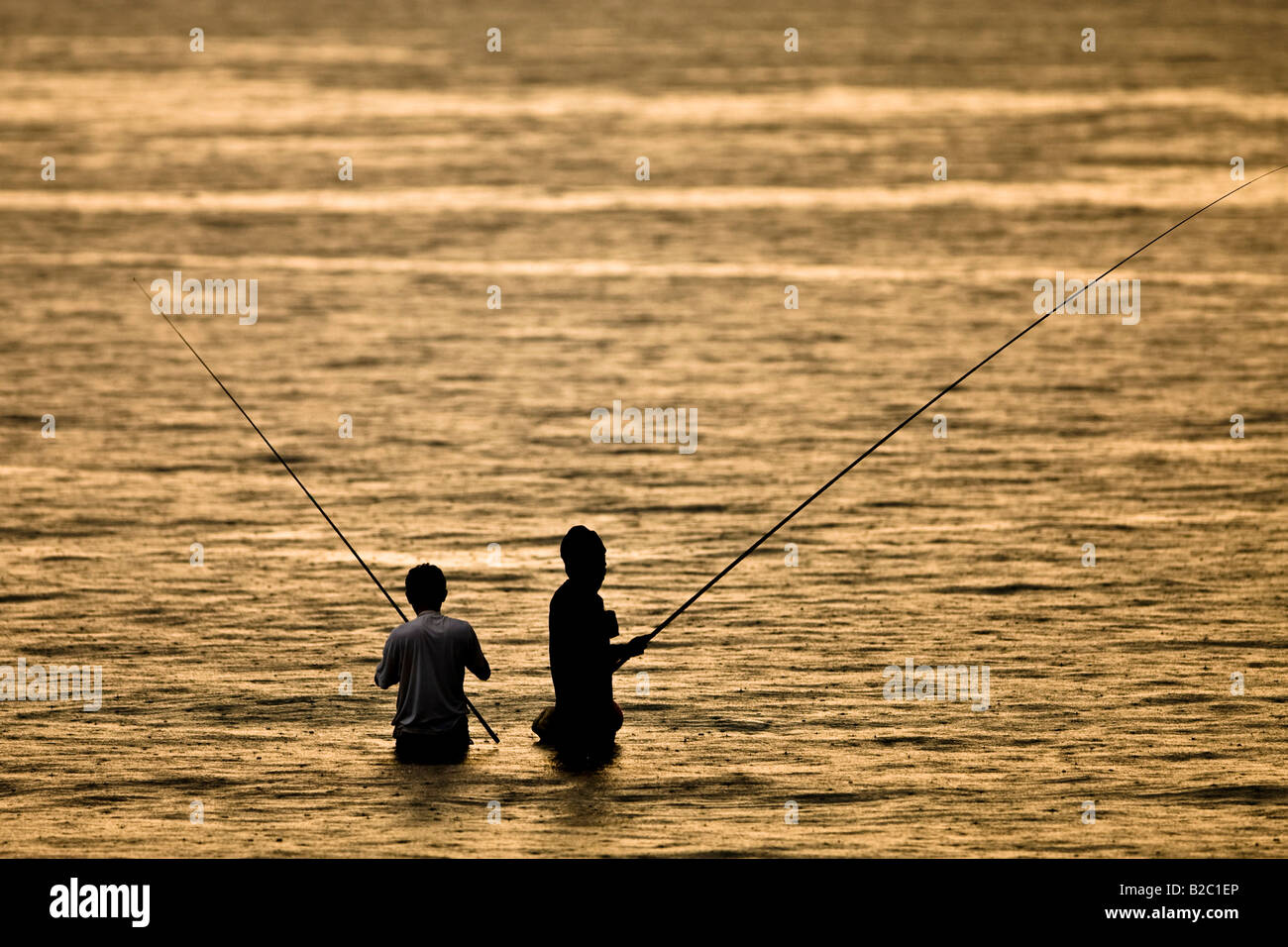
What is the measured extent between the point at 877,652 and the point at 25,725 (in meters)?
4.24

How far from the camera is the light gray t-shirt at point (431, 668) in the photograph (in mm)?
8461

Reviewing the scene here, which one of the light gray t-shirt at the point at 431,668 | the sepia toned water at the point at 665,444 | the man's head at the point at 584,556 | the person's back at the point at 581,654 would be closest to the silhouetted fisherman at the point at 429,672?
the light gray t-shirt at the point at 431,668

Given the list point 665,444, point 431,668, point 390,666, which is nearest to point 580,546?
point 431,668

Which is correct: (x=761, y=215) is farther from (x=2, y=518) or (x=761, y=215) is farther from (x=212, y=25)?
(x=212, y=25)

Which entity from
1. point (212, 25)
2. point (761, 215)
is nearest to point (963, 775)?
point (761, 215)

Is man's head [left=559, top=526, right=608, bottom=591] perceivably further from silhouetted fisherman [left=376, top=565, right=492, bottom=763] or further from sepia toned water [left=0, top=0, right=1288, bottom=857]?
sepia toned water [left=0, top=0, right=1288, bottom=857]

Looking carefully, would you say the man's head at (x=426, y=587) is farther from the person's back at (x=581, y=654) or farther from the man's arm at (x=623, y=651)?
the man's arm at (x=623, y=651)

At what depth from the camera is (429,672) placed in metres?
8.50

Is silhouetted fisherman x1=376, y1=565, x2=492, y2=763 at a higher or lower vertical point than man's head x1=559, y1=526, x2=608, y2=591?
lower

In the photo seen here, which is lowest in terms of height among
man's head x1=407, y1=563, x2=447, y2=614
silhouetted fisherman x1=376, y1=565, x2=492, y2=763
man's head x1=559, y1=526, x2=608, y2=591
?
silhouetted fisherman x1=376, y1=565, x2=492, y2=763

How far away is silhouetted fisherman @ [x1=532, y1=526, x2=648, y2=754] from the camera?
27.9 feet

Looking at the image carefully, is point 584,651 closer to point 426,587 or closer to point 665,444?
point 426,587

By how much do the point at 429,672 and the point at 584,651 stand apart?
26.2 inches

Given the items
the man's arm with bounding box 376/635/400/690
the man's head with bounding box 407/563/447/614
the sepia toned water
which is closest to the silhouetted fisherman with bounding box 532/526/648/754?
the sepia toned water
